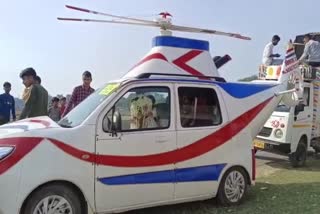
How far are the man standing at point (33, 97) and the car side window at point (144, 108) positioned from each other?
2179 millimetres

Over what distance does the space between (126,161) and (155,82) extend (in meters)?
1.26

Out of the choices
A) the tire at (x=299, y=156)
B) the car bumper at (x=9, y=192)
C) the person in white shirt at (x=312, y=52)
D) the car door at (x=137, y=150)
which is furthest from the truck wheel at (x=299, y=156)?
the car bumper at (x=9, y=192)

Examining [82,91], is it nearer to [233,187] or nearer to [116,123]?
[116,123]

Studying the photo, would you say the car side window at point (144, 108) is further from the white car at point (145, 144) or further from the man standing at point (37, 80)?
the man standing at point (37, 80)

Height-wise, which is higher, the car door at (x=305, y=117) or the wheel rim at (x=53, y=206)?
the car door at (x=305, y=117)

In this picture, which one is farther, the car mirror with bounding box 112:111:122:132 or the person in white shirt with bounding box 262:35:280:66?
the person in white shirt with bounding box 262:35:280:66

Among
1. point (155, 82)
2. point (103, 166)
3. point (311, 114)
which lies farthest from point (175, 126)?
point (311, 114)

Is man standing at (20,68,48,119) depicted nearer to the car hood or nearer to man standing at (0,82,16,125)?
the car hood

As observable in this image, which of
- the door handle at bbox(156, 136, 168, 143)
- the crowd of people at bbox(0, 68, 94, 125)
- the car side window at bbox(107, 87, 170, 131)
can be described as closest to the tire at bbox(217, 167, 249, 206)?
the door handle at bbox(156, 136, 168, 143)

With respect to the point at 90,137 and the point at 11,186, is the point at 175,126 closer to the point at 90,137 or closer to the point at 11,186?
the point at 90,137

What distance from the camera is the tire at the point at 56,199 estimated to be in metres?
5.55

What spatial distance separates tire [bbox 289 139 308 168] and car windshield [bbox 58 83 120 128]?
7342 mm

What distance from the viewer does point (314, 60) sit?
14.1m

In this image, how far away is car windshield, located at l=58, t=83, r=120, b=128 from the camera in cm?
623
